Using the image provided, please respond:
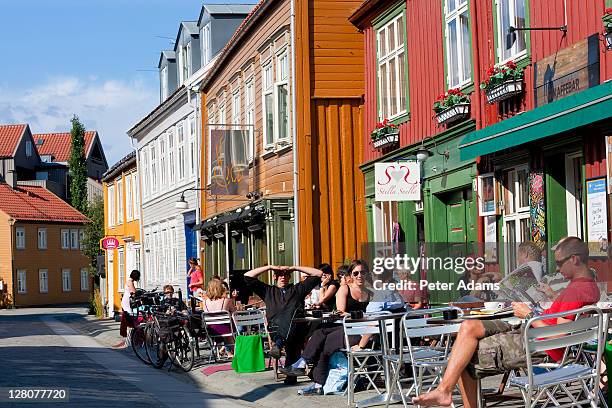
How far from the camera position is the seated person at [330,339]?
1328cm

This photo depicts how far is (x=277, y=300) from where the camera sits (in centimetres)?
1516

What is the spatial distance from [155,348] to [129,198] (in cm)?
3343

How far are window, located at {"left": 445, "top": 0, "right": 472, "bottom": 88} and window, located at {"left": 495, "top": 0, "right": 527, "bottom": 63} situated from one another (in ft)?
3.38

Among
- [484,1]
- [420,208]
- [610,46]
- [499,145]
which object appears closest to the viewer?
[610,46]

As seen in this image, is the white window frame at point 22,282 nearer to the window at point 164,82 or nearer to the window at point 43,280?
the window at point 43,280

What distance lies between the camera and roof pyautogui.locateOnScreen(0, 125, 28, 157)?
9506 cm

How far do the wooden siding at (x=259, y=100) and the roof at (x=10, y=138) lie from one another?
2507 inches

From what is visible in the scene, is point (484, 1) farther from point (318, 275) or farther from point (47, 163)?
point (47, 163)

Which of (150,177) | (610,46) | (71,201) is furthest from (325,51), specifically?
(71,201)

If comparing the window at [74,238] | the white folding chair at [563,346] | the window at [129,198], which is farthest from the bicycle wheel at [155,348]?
the window at [74,238]

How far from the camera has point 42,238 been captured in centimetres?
8562

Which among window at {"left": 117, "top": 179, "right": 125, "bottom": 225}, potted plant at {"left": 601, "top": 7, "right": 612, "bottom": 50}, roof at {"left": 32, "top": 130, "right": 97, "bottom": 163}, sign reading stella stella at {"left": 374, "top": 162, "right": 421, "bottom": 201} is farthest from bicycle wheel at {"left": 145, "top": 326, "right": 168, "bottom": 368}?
roof at {"left": 32, "top": 130, "right": 97, "bottom": 163}

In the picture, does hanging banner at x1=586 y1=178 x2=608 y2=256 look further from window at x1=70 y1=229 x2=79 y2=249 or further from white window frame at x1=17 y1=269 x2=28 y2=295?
window at x1=70 y1=229 x2=79 y2=249

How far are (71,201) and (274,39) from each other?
7199 centimetres
